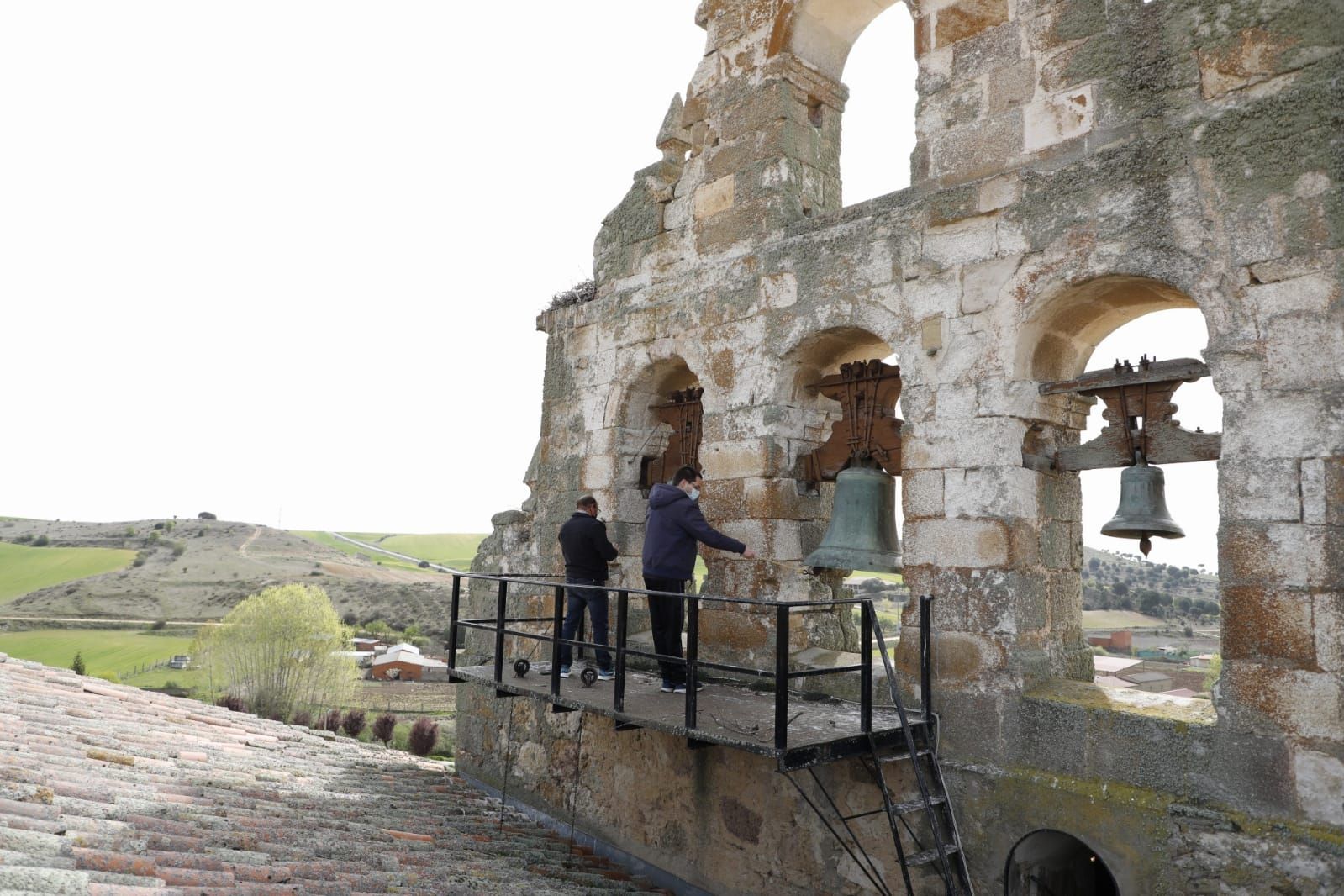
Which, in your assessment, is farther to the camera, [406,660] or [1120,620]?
A: [406,660]

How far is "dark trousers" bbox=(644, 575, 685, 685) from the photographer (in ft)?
18.5

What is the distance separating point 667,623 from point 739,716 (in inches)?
36.9

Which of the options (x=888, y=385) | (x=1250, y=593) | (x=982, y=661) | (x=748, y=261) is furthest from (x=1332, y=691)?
(x=748, y=261)

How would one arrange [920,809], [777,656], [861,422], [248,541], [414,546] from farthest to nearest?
1. [414,546]
2. [248,541]
3. [861,422]
4. [920,809]
5. [777,656]

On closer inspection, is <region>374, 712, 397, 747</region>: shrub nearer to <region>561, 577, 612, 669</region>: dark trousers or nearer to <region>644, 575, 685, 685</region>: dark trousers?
<region>561, 577, 612, 669</region>: dark trousers

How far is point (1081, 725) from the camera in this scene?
4.38 m

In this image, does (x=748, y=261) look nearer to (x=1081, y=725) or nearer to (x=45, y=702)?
(x=1081, y=725)

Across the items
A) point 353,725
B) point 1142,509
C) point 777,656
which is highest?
point 1142,509

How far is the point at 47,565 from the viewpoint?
59344mm

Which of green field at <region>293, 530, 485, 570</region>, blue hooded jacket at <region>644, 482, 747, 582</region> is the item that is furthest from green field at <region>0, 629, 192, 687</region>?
blue hooded jacket at <region>644, 482, 747, 582</region>

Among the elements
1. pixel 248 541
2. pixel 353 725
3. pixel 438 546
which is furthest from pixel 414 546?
pixel 353 725

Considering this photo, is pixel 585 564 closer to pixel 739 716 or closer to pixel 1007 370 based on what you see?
pixel 739 716

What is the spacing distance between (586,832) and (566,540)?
7.34 feet

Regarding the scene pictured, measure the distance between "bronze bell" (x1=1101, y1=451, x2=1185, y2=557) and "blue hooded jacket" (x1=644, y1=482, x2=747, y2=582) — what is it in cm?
208
